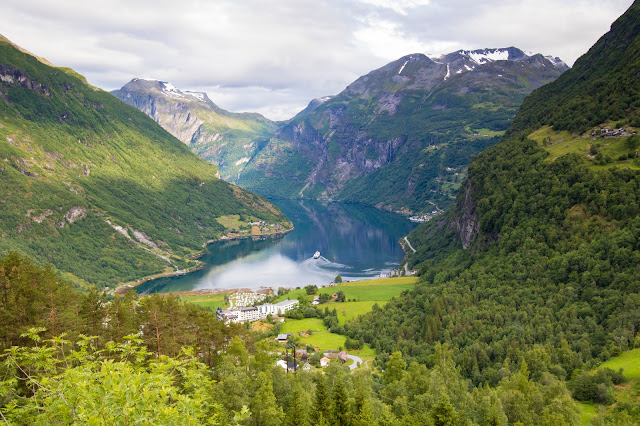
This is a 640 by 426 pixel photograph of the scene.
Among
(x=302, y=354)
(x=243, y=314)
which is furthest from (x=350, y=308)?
(x=302, y=354)

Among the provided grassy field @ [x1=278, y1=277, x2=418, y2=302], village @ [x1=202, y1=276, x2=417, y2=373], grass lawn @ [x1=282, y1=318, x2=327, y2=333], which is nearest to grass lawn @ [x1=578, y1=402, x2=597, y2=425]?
village @ [x1=202, y1=276, x2=417, y2=373]

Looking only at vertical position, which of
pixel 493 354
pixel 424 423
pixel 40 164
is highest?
pixel 40 164

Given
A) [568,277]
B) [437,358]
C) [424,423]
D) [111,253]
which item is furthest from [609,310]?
[111,253]

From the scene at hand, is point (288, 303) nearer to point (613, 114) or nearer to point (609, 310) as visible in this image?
point (609, 310)

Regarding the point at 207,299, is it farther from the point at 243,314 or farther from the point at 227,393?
the point at 227,393

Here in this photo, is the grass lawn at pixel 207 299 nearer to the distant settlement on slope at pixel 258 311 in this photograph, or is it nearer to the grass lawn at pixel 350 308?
the distant settlement on slope at pixel 258 311

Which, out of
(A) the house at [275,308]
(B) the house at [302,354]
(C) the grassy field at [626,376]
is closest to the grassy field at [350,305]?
(B) the house at [302,354]
